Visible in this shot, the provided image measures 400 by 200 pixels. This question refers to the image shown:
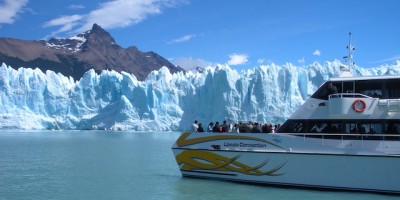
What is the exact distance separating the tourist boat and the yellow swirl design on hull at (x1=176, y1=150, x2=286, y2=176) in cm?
3

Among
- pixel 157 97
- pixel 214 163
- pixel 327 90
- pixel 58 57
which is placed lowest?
pixel 214 163

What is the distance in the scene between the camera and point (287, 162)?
11.5 meters

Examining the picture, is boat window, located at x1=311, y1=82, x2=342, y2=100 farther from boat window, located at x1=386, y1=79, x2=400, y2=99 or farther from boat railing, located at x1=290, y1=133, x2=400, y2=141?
boat window, located at x1=386, y1=79, x2=400, y2=99

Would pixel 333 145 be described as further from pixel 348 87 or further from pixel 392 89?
pixel 392 89

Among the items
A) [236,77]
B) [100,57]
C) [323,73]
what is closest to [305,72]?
[323,73]

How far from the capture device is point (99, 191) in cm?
1195

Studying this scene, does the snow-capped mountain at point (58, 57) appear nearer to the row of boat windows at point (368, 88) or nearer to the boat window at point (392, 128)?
the row of boat windows at point (368, 88)

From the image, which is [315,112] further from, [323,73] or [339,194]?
[323,73]

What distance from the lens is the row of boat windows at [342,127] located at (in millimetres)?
11023

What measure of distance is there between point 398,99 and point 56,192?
8.98 metres

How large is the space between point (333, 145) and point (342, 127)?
1.77 feet

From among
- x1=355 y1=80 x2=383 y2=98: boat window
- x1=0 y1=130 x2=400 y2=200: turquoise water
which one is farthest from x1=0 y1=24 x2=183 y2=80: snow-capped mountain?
x1=355 y1=80 x2=383 y2=98: boat window

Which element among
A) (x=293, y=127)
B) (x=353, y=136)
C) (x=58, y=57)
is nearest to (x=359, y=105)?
(x=353, y=136)

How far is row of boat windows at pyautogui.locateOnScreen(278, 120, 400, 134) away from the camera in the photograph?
11023mm
